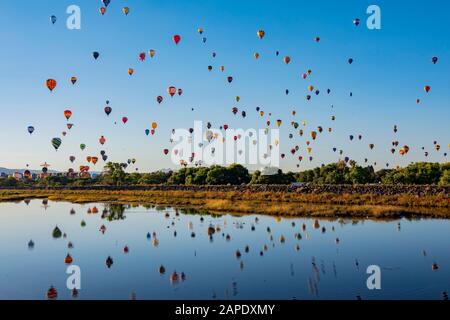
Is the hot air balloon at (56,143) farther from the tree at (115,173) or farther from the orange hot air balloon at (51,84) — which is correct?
the tree at (115,173)

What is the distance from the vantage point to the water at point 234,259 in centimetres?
1495

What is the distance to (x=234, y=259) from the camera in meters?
19.8

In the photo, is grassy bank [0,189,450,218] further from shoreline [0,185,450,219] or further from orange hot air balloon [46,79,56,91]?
orange hot air balloon [46,79,56,91]

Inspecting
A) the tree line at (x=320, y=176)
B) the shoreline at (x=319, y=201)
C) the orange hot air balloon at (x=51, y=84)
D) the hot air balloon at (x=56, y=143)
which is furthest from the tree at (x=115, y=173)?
the orange hot air balloon at (x=51, y=84)

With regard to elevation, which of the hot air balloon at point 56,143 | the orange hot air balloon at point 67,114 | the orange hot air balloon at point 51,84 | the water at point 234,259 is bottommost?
the water at point 234,259

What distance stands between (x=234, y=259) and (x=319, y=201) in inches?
1066

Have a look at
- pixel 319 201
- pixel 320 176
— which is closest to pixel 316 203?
pixel 319 201

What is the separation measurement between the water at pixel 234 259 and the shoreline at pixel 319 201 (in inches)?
161

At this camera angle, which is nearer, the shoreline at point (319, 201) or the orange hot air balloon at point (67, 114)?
the shoreline at point (319, 201)

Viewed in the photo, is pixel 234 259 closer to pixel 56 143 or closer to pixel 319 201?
pixel 319 201

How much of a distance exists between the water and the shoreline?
4085mm
